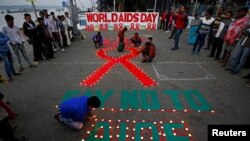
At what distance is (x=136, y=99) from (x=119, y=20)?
1282cm

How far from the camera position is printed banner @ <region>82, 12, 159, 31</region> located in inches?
625

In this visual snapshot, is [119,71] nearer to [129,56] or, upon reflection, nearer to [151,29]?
[129,56]

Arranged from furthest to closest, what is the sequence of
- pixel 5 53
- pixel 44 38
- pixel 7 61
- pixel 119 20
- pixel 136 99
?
pixel 119 20 → pixel 44 38 → pixel 7 61 → pixel 5 53 → pixel 136 99

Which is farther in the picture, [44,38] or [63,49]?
[63,49]

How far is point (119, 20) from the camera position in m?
16.2

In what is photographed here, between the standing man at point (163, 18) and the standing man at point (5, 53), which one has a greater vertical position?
the standing man at point (163, 18)

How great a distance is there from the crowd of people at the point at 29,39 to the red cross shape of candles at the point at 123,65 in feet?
8.08

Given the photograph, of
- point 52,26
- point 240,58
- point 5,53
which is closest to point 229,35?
point 240,58

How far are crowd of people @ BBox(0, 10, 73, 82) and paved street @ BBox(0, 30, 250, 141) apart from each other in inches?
20.6

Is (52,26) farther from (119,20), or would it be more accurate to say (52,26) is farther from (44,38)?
(119,20)

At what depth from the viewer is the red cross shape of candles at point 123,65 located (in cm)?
570

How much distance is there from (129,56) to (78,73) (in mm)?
2962

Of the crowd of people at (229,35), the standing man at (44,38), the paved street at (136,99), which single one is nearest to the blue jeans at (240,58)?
the crowd of people at (229,35)

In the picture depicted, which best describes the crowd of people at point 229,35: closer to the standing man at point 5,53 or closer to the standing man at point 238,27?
the standing man at point 238,27
